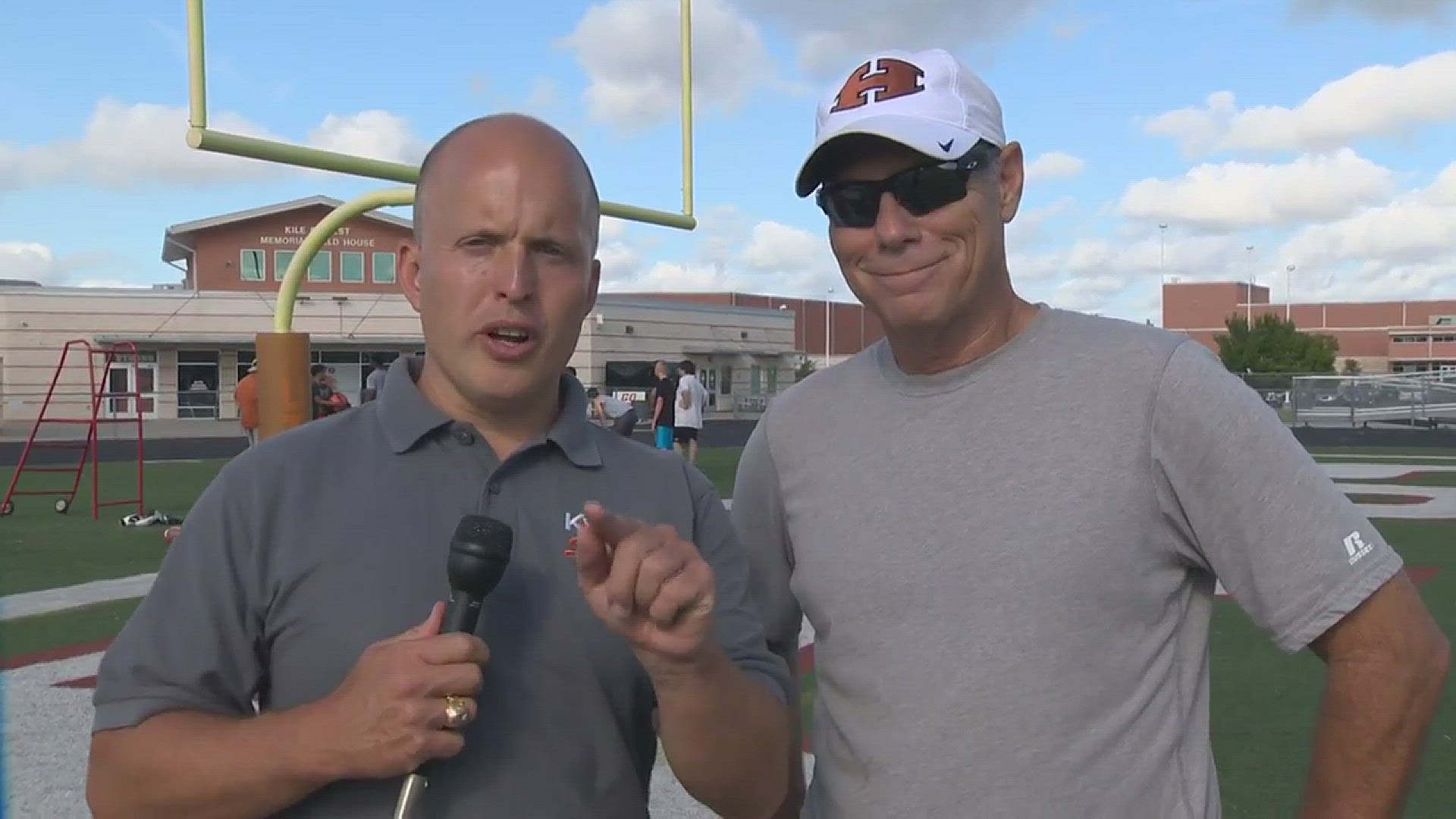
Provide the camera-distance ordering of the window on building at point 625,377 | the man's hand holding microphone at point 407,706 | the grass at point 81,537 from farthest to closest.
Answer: the window on building at point 625,377
the grass at point 81,537
the man's hand holding microphone at point 407,706

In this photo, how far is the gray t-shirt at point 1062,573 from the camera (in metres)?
1.93

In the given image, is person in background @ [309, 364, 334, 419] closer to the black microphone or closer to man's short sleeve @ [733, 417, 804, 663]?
man's short sleeve @ [733, 417, 804, 663]

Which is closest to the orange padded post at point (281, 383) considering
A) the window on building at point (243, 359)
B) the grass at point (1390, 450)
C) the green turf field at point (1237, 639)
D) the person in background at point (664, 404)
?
the green turf field at point (1237, 639)

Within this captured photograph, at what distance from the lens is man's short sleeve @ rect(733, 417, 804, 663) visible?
2381mm

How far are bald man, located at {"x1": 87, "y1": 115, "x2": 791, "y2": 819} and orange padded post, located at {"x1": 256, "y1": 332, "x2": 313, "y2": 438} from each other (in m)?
5.26

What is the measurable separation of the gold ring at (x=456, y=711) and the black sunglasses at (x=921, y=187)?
1.12 metres

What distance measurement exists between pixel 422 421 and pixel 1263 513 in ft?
4.21

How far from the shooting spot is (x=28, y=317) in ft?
124

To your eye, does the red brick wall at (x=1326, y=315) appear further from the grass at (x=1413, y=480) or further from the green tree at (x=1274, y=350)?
the grass at (x=1413, y=480)

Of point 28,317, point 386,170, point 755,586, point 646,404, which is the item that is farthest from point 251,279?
point 755,586

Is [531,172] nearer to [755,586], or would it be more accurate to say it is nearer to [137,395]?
[755,586]

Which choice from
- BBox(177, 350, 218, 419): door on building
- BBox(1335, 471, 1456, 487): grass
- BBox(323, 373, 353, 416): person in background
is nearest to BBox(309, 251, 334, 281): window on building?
BBox(177, 350, 218, 419): door on building

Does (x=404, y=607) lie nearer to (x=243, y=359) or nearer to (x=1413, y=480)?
(x=1413, y=480)

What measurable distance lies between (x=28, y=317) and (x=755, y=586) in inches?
1621
